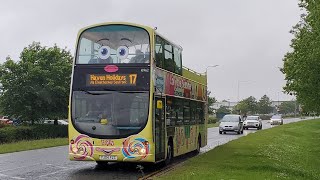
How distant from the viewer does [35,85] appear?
37.0m

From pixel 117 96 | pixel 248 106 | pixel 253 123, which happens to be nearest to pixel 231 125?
pixel 253 123

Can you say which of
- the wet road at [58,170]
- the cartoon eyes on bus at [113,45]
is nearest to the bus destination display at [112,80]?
the cartoon eyes on bus at [113,45]

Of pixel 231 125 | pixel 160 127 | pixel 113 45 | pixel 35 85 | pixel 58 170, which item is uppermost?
pixel 35 85

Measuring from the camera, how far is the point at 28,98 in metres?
36.8

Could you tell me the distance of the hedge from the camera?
100 ft

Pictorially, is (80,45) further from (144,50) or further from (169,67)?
(169,67)

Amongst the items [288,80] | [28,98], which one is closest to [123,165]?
[288,80]

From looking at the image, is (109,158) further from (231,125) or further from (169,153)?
(231,125)

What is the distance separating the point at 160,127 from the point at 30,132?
21.5 m

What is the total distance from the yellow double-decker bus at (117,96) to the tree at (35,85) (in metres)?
23.1

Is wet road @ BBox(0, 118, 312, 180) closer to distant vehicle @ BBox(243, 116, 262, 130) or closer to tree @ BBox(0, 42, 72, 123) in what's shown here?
tree @ BBox(0, 42, 72, 123)

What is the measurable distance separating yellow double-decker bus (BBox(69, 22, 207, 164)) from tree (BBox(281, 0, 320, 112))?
8148 millimetres

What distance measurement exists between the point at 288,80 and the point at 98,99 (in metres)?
20.5

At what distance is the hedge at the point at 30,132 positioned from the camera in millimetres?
30497
